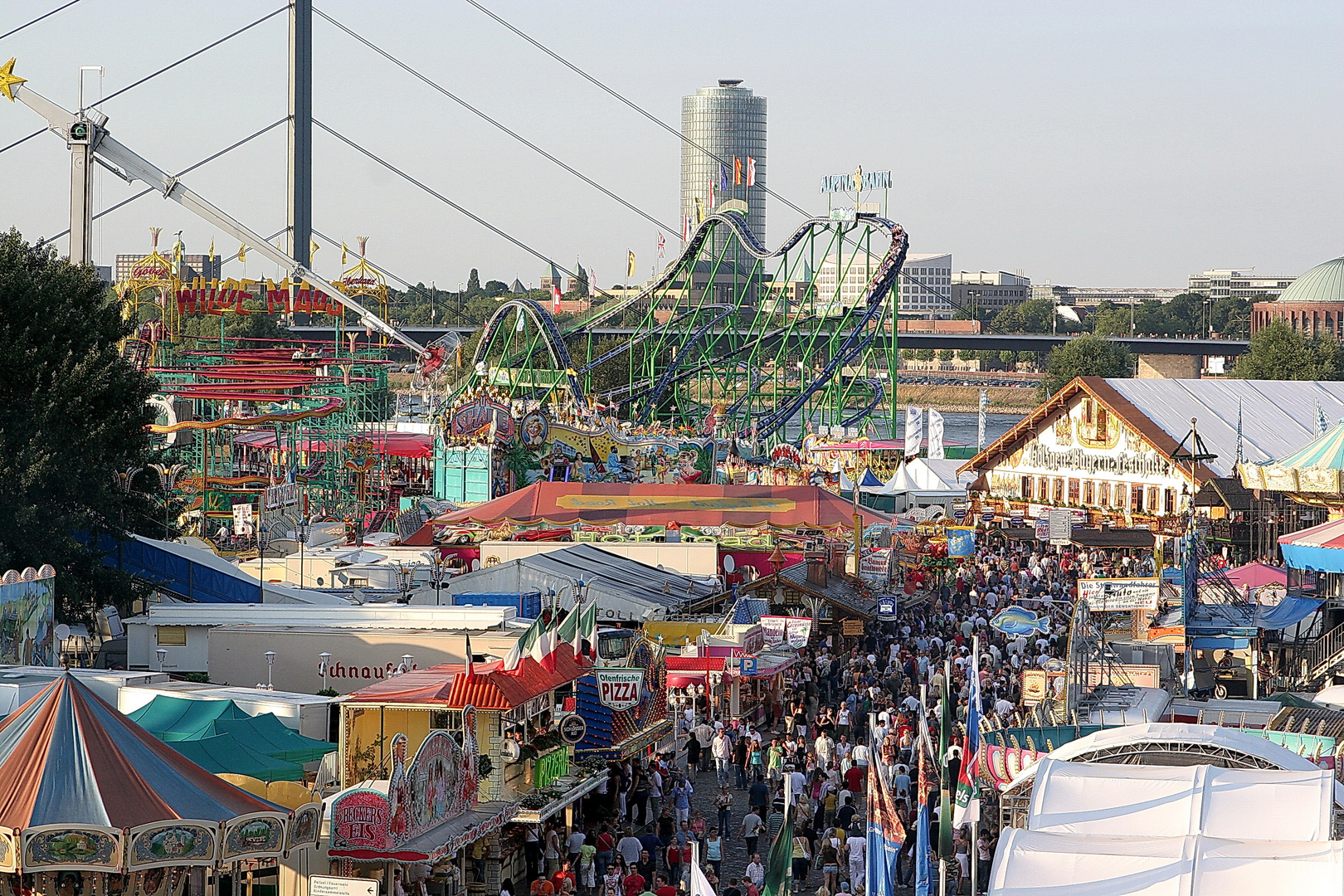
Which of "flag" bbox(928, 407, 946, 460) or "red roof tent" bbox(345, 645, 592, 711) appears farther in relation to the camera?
"flag" bbox(928, 407, 946, 460)

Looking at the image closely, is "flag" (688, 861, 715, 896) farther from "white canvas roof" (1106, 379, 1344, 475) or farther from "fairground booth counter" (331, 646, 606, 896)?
"white canvas roof" (1106, 379, 1344, 475)

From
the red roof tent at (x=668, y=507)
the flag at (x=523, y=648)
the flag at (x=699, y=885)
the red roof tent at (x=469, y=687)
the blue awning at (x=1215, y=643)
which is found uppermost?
the red roof tent at (x=668, y=507)

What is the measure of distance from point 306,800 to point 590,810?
18.0 feet

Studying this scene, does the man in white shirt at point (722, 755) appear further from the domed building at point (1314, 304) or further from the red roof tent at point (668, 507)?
Answer: the domed building at point (1314, 304)

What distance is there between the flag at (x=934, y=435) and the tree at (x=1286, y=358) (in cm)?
A: 2701

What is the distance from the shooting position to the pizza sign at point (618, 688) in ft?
61.1

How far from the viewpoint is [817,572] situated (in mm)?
31469

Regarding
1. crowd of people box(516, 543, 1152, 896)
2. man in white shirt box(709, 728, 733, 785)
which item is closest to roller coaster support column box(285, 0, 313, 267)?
crowd of people box(516, 543, 1152, 896)

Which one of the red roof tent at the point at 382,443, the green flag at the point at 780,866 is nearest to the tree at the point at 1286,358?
the red roof tent at the point at 382,443

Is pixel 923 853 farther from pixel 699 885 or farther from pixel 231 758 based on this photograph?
pixel 231 758

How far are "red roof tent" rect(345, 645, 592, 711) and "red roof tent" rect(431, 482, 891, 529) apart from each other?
17252 mm

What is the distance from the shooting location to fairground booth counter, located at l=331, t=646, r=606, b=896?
13773 millimetres

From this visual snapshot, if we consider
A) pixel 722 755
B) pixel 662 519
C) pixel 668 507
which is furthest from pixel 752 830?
pixel 668 507

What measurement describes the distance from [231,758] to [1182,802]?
294 inches
